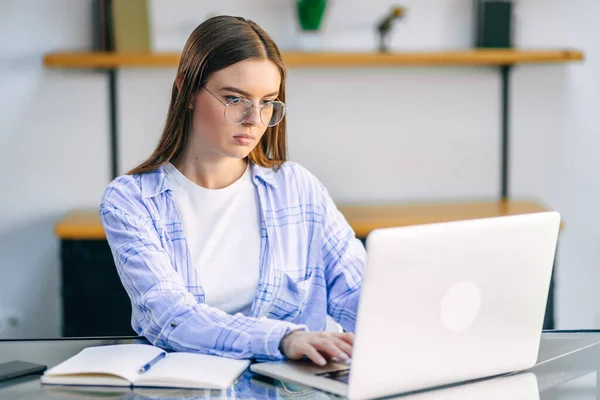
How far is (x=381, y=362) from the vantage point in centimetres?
115

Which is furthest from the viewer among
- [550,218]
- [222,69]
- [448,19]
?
[448,19]

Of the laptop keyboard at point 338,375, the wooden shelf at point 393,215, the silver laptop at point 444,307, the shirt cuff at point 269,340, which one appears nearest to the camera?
the silver laptop at point 444,307

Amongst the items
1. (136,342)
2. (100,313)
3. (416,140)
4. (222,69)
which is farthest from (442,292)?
(416,140)

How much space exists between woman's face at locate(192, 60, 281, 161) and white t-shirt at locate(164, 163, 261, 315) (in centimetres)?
12

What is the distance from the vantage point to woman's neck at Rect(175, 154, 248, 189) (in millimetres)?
1774

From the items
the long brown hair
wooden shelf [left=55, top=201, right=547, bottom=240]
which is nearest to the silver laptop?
the long brown hair

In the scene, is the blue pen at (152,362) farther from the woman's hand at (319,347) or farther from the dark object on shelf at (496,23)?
the dark object on shelf at (496,23)

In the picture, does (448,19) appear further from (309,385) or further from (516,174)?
(309,385)

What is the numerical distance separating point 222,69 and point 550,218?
0.71 meters

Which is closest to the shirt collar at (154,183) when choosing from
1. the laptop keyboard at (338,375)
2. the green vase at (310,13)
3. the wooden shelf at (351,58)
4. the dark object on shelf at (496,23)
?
the laptop keyboard at (338,375)

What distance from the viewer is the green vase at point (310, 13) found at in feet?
10.2

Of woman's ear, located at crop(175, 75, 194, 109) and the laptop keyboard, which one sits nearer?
the laptop keyboard

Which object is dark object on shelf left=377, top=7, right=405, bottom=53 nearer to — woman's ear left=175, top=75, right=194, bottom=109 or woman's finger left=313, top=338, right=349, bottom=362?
woman's ear left=175, top=75, right=194, bottom=109

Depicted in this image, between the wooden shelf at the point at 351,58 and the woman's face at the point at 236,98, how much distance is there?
54.3 inches
